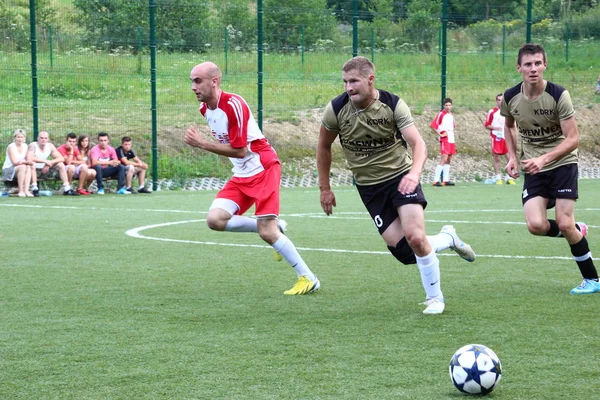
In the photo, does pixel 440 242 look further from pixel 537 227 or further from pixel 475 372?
pixel 475 372

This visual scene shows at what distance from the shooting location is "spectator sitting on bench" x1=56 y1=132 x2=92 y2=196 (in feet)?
59.7

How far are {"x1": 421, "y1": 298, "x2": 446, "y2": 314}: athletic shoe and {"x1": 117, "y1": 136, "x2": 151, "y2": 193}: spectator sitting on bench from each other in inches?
524

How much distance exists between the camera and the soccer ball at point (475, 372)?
4277mm

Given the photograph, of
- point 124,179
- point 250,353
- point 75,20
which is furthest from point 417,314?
point 75,20

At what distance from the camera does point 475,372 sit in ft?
14.0

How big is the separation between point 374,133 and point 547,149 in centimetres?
162

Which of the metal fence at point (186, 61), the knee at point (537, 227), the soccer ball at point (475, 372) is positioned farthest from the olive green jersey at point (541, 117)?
the metal fence at point (186, 61)

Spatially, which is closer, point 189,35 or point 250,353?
point 250,353

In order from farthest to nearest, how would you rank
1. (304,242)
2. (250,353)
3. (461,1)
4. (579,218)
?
(461,1) → (579,218) → (304,242) → (250,353)

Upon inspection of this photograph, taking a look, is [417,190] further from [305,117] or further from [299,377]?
[305,117]

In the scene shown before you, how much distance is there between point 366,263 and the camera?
29.0 ft

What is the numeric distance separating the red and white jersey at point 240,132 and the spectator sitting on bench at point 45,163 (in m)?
11.0

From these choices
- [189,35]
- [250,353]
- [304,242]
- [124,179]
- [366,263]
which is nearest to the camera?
[250,353]

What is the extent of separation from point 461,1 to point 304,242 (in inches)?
593
